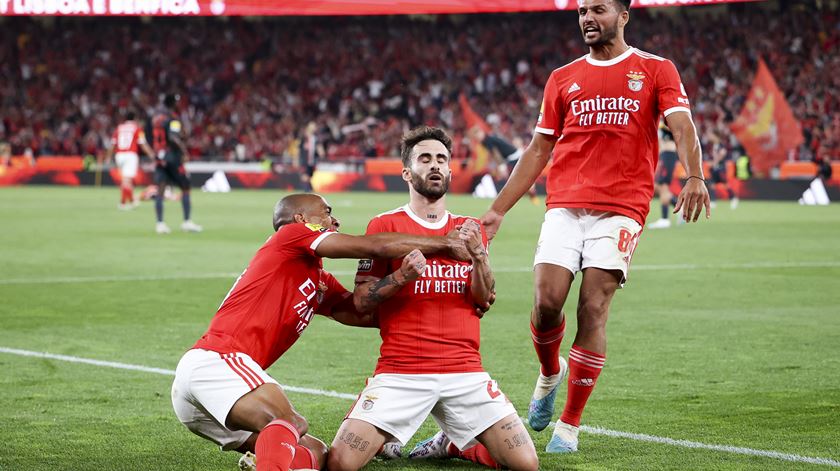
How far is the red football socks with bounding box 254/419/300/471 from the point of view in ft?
14.6

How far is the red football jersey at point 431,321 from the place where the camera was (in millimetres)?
5230

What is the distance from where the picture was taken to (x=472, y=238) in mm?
5082

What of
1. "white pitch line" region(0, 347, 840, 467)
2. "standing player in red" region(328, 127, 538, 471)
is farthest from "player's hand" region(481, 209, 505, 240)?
"white pitch line" region(0, 347, 840, 467)

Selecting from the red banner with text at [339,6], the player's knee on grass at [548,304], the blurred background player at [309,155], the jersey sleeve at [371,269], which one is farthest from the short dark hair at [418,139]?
the blurred background player at [309,155]

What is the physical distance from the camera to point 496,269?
1386 centimetres

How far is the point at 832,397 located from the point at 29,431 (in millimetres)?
4163

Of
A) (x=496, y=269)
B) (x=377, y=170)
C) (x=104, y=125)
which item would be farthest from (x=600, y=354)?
(x=104, y=125)

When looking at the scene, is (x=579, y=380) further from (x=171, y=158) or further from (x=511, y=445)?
(x=171, y=158)

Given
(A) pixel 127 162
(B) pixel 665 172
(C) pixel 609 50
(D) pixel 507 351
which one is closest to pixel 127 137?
(A) pixel 127 162

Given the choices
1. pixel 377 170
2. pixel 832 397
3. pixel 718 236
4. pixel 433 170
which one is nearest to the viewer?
pixel 433 170

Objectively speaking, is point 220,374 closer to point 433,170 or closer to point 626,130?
point 433,170

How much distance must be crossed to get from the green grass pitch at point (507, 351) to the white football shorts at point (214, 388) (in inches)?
9.7

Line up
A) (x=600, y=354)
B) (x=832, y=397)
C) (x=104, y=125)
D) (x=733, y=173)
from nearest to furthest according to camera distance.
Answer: (x=600, y=354)
(x=832, y=397)
(x=733, y=173)
(x=104, y=125)

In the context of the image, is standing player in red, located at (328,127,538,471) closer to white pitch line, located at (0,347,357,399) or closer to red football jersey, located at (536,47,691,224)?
red football jersey, located at (536,47,691,224)
